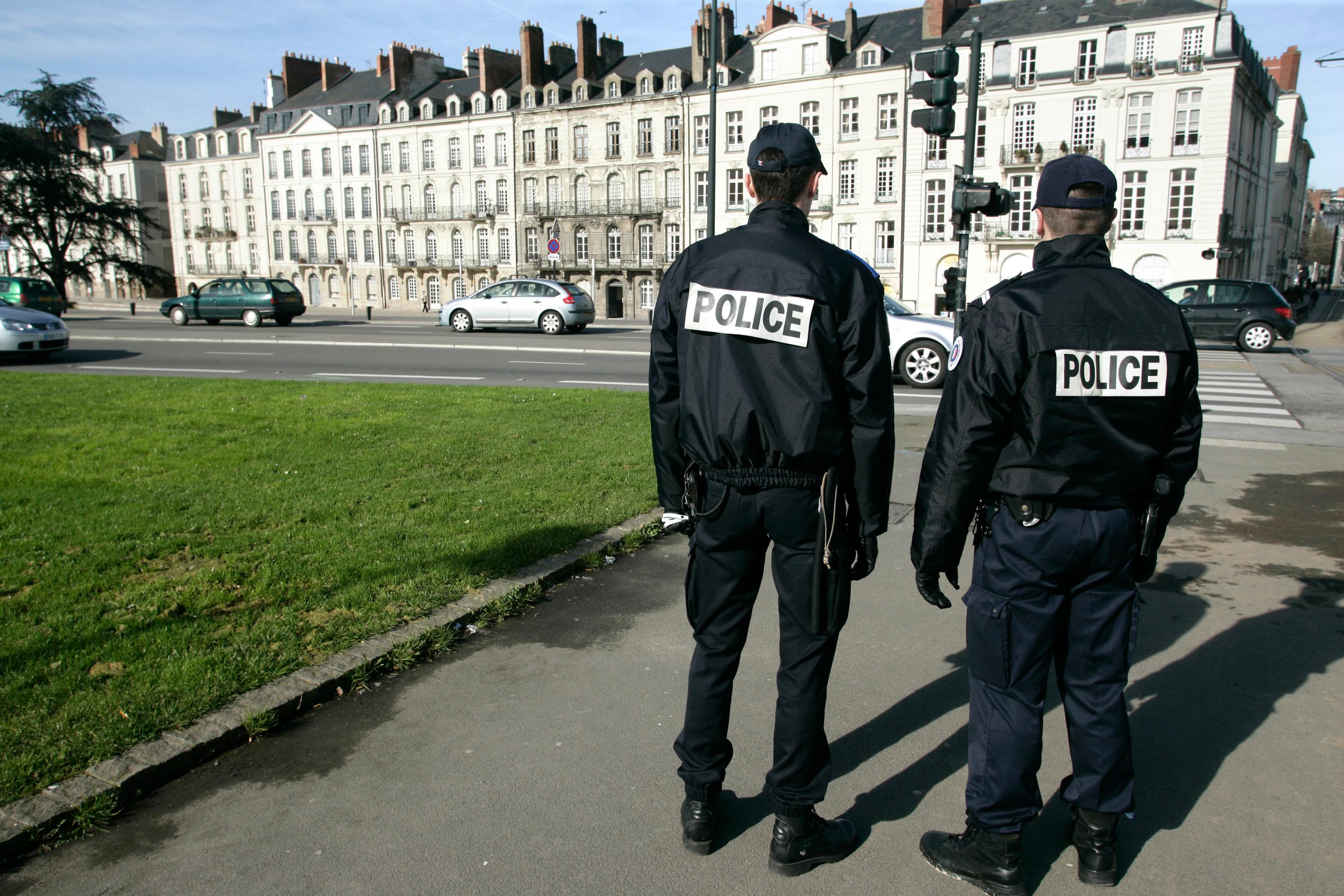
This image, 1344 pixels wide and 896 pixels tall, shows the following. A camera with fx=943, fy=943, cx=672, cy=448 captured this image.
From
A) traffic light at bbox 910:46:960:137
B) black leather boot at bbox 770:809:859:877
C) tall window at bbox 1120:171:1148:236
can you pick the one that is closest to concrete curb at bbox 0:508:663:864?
black leather boot at bbox 770:809:859:877

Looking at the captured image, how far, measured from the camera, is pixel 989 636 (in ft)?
9.05

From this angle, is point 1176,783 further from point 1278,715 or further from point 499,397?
point 499,397

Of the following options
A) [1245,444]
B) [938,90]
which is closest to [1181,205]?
[938,90]

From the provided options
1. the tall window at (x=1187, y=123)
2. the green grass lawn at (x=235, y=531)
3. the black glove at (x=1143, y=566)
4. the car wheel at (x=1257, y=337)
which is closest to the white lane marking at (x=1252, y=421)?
the green grass lawn at (x=235, y=531)

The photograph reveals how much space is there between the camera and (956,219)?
1209cm

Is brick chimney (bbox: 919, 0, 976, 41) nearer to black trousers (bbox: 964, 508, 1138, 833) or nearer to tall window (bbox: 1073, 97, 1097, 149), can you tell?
tall window (bbox: 1073, 97, 1097, 149)

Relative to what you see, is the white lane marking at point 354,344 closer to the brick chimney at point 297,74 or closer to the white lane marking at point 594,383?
the white lane marking at point 594,383

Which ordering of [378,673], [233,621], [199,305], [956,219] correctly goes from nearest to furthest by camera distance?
1. [378,673]
2. [233,621]
3. [956,219]
4. [199,305]

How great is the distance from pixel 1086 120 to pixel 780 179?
50.0 m

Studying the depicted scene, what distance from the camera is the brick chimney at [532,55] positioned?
60.2m

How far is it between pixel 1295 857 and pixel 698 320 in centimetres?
242

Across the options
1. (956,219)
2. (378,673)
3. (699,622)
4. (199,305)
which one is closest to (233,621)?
(378,673)

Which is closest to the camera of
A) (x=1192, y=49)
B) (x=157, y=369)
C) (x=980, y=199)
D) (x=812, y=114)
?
(x=980, y=199)

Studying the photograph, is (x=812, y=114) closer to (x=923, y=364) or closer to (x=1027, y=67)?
(x=1027, y=67)
